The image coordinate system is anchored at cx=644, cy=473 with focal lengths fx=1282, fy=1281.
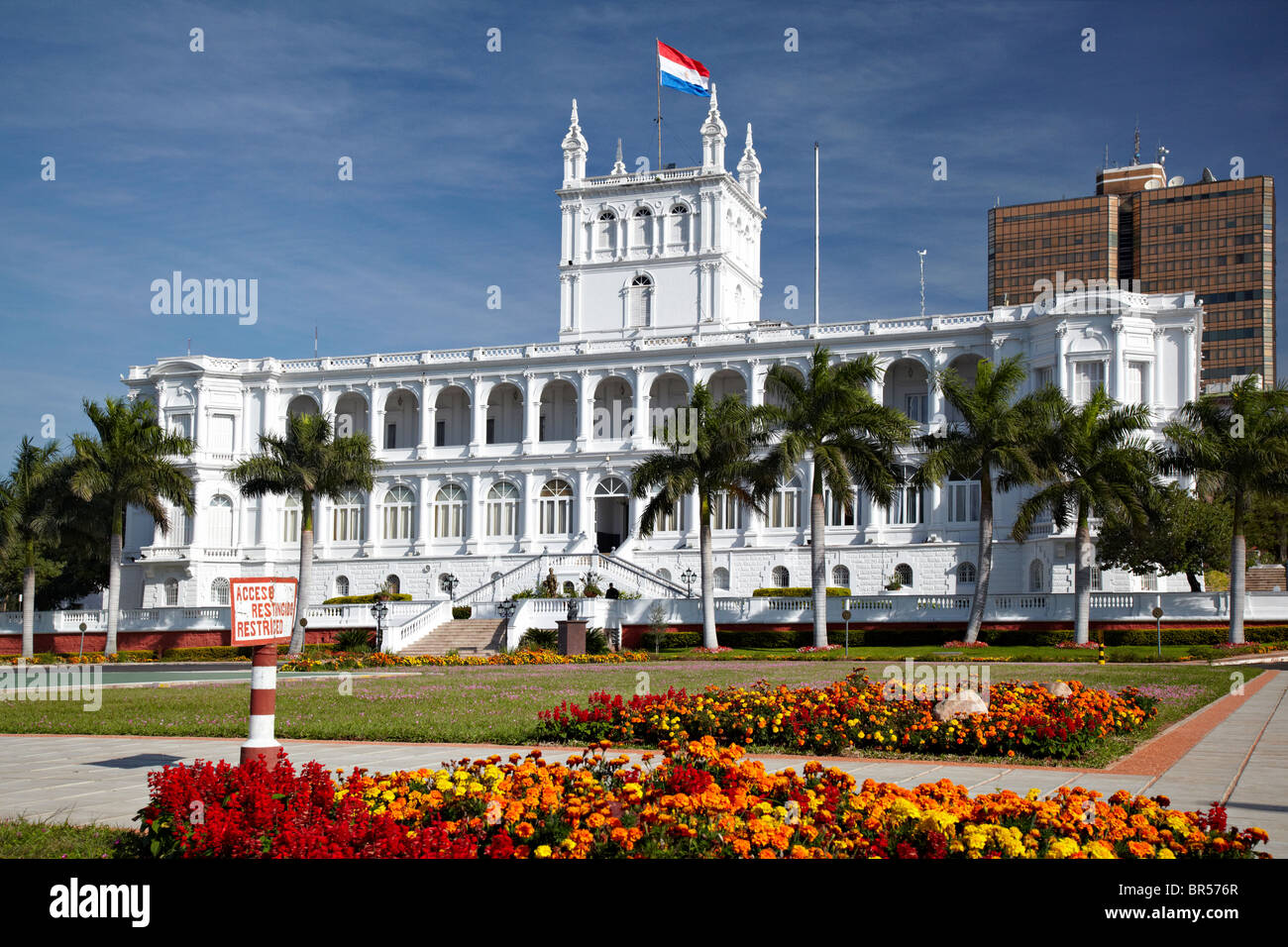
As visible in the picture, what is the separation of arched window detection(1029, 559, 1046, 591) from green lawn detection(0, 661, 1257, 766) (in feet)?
78.0

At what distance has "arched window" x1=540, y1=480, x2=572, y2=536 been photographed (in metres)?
73.1

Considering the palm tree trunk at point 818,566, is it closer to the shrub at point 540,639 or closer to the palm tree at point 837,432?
the palm tree at point 837,432

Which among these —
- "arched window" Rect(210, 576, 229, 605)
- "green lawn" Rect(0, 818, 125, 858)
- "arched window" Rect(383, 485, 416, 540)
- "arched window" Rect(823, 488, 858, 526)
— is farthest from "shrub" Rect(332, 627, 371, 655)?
"green lawn" Rect(0, 818, 125, 858)

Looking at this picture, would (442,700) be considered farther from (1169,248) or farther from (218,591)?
(1169,248)

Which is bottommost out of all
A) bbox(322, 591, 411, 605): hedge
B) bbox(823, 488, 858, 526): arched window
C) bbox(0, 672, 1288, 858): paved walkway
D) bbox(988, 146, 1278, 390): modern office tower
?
bbox(322, 591, 411, 605): hedge

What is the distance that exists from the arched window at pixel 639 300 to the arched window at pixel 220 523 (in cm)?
2689

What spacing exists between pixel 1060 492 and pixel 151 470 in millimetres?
37676

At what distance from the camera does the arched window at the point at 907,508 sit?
6656 cm

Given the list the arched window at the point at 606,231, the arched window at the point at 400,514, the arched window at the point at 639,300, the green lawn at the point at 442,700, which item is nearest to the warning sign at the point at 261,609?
the green lawn at the point at 442,700

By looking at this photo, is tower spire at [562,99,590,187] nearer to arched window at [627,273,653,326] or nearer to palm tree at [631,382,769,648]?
arched window at [627,273,653,326]

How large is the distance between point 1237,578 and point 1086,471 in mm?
6411

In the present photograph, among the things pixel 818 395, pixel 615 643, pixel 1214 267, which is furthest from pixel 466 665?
pixel 1214 267

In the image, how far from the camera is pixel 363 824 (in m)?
8.65
